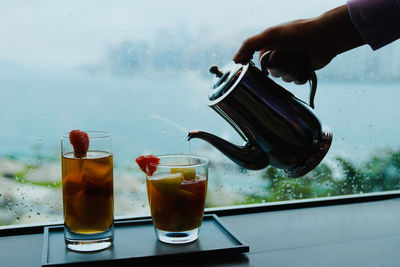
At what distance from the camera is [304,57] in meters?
0.86

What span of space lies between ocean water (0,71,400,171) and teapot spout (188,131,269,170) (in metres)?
0.19

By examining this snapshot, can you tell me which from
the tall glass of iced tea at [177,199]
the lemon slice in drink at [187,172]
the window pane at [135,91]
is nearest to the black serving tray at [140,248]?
the tall glass of iced tea at [177,199]

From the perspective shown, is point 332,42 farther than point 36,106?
No

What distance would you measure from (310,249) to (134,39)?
628mm

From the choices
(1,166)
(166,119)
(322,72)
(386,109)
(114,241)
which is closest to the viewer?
(114,241)

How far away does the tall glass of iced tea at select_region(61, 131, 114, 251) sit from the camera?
2.53 ft

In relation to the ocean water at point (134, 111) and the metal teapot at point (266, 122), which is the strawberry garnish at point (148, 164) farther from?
the ocean water at point (134, 111)

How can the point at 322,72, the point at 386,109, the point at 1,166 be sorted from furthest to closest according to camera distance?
the point at 386,109 → the point at 322,72 → the point at 1,166

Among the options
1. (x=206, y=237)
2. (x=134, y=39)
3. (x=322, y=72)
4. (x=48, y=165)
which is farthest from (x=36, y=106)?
(x=322, y=72)

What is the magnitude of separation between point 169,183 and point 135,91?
16.1 inches

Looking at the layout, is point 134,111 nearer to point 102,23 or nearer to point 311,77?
point 102,23

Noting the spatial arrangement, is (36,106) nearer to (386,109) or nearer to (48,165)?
(48,165)

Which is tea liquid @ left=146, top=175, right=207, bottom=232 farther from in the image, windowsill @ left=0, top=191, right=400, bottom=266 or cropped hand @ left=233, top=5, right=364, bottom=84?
cropped hand @ left=233, top=5, right=364, bottom=84

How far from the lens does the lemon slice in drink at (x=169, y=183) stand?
2.59 feet
